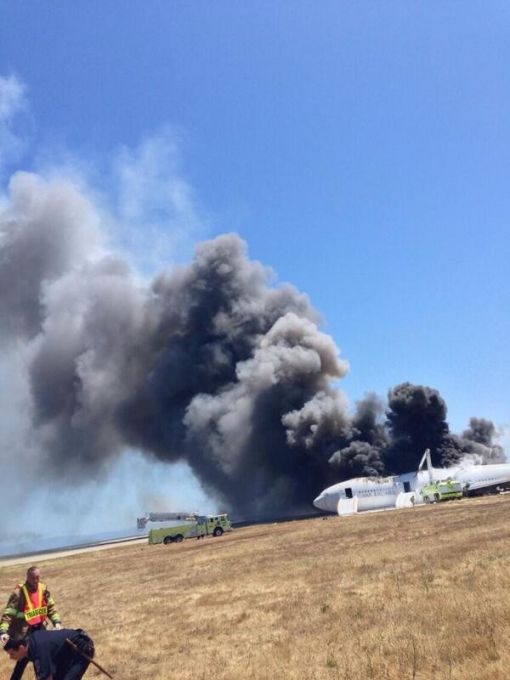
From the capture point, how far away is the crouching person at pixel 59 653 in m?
7.13

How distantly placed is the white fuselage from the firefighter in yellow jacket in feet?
154

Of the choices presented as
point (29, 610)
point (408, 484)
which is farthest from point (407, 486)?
point (29, 610)

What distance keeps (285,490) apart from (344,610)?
64380mm

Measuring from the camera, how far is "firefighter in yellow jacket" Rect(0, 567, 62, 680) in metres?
9.16

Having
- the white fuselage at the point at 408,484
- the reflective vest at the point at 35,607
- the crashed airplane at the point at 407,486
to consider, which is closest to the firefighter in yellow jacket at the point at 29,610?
the reflective vest at the point at 35,607

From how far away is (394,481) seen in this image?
55.0 m

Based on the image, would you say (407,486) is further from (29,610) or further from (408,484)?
(29,610)

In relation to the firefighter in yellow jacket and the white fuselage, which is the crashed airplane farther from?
the firefighter in yellow jacket

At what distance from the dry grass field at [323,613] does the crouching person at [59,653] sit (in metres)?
3.30

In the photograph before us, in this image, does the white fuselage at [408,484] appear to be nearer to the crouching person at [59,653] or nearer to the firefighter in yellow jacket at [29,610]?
the firefighter in yellow jacket at [29,610]

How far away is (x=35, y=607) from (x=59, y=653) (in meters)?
2.36

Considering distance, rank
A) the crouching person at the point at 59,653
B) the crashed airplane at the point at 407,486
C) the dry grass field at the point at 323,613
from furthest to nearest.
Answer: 1. the crashed airplane at the point at 407,486
2. the dry grass field at the point at 323,613
3. the crouching person at the point at 59,653

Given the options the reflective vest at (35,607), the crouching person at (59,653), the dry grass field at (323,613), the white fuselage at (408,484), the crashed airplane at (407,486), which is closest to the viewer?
the crouching person at (59,653)

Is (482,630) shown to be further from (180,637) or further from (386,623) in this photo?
(180,637)
